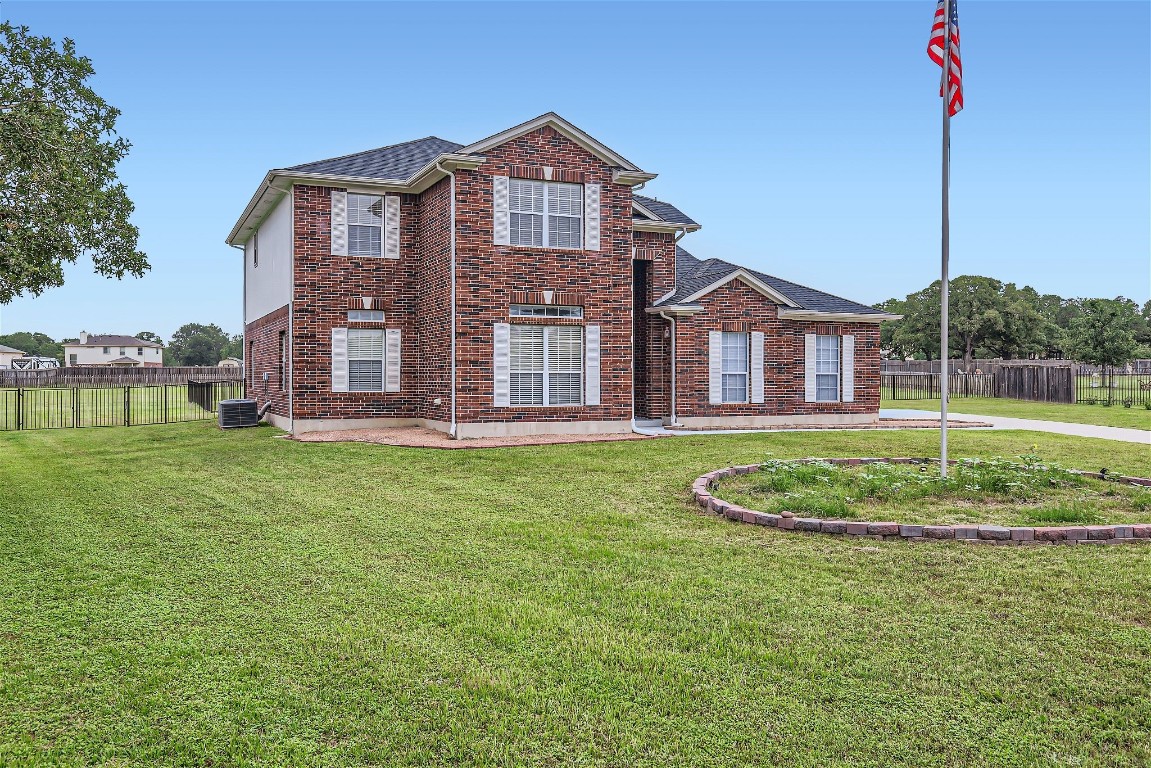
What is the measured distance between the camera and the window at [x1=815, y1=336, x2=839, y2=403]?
20.7 metres

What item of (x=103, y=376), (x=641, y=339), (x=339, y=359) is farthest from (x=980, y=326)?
(x=103, y=376)

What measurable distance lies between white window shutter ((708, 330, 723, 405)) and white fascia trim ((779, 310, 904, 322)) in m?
1.98

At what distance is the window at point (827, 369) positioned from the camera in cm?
2067

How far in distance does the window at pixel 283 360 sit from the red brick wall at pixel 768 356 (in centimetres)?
988

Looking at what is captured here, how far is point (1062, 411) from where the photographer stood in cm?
2652

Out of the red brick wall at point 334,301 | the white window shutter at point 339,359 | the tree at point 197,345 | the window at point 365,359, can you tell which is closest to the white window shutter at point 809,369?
the red brick wall at point 334,301

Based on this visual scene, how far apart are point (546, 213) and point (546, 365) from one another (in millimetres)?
3492

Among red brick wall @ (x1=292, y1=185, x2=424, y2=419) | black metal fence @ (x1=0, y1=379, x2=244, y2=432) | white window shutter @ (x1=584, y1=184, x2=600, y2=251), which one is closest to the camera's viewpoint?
white window shutter @ (x1=584, y1=184, x2=600, y2=251)

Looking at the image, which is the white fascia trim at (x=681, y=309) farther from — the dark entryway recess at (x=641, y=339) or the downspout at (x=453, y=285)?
the downspout at (x=453, y=285)

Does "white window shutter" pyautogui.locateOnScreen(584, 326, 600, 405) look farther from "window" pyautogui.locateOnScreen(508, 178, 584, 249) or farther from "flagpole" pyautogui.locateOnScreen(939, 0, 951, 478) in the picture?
"flagpole" pyautogui.locateOnScreen(939, 0, 951, 478)

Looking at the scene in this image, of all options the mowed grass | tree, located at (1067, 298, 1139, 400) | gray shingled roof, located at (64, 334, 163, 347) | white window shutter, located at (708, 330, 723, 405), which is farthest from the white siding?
gray shingled roof, located at (64, 334, 163, 347)

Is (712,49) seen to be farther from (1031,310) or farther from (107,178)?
(1031,310)

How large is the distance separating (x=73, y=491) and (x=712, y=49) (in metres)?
18.2

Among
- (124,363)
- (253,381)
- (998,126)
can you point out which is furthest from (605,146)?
(124,363)
